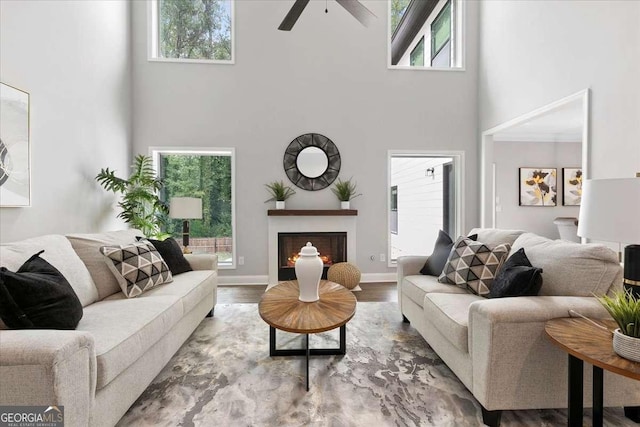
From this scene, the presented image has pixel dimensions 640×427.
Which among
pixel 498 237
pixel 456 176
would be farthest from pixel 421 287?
pixel 456 176

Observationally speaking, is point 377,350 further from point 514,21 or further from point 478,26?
point 478,26

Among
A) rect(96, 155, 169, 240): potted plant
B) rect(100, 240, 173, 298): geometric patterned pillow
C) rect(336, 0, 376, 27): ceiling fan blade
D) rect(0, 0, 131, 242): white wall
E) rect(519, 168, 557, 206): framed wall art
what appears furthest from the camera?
rect(519, 168, 557, 206): framed wall art

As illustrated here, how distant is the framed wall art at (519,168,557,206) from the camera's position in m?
6.04

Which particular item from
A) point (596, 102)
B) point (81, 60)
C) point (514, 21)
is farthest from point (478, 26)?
point (81, 60)

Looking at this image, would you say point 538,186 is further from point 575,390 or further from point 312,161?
point 575,390

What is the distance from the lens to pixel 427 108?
4645mm

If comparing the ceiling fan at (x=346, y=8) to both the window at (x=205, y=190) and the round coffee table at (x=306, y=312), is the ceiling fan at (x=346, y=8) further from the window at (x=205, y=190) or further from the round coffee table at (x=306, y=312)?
the round coffee table at (x=306, y=312)

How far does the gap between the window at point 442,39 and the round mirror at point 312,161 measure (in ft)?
8.38

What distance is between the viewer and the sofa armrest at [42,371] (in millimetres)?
1106

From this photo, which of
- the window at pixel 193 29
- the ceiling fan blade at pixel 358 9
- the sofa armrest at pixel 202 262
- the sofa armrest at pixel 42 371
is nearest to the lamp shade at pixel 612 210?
the sofa armrest at pixel 42 371

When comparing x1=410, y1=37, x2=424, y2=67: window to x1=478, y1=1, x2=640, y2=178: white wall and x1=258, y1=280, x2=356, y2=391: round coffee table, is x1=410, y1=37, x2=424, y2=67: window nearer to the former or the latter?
x1=478, y1=1, x2=640, y2=178: white wall

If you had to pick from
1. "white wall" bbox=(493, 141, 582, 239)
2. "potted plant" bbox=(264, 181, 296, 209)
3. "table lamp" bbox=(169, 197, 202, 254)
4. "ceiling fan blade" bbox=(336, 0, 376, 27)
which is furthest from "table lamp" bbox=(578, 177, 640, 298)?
"white wall" bbox=(493, 141, 582, 239)

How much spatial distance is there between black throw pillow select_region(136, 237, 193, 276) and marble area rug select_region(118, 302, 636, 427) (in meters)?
0.67

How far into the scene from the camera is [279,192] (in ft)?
14.4
